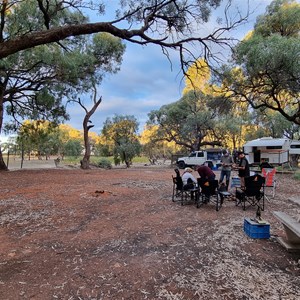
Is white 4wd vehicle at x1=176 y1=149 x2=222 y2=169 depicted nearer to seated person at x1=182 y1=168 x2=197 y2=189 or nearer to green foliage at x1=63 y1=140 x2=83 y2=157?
seated person at x1=182 y1=168 x2=197 y2=189

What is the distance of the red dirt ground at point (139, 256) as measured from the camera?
2600 millimetres

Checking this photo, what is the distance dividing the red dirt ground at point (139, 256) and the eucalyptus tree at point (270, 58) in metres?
6.01

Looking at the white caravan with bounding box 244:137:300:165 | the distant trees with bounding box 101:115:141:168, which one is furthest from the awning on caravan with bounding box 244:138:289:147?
the distant trees with bounding box 101:115:141:168

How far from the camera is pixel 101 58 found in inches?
627

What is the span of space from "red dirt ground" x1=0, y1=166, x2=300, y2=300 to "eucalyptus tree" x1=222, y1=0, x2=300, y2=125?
601 centimetres

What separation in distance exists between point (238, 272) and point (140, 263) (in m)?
1.15

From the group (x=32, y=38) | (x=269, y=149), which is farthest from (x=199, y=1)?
(x=269, y=149)

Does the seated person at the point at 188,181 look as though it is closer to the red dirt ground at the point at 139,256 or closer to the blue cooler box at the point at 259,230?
the red dirt ground at the point at 139,256

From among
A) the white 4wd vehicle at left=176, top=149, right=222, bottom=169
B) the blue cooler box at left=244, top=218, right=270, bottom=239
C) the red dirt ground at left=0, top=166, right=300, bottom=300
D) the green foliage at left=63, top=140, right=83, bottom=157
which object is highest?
the green foliage at left=63, top=140, right=83, bottom=157

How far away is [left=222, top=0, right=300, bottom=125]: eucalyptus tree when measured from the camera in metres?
9.95

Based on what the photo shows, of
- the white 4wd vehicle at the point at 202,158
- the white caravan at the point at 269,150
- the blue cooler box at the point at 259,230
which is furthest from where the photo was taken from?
the white 4wd vehicle at the point at 202,158

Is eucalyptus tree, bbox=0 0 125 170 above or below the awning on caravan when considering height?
above

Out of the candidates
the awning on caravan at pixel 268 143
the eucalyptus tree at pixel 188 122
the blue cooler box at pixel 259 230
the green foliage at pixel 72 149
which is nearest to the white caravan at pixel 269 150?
the awning on caravan at pixel 268 143

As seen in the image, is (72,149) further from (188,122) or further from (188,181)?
(188,181)
